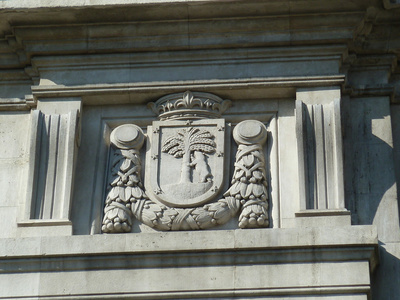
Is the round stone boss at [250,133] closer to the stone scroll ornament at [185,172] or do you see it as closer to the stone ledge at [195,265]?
the stone scroll ornament at [185,172]

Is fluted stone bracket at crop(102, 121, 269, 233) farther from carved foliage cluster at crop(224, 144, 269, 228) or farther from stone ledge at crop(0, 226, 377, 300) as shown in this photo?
Result: stone ledge at crop(0, 226, 377, 300)

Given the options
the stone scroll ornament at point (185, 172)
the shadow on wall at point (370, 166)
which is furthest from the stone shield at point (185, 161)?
the shadow on wall at point (370, 166)

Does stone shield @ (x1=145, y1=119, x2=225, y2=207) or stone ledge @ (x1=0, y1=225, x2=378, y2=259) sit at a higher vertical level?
stone shield @ (x1=145, y1=119, x2=225, y2=207)

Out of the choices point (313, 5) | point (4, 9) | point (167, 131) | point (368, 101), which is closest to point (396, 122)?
point (368, 101)

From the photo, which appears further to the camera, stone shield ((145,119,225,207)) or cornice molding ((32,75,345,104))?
cornice molding ((32,75,345,104))

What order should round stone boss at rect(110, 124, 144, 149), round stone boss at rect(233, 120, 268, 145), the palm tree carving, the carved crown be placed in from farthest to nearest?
the carved crown
round stone boss at rect(110, 124, 144, 149)
round stone boss at rect(233, 120, 268, 145)
the palm tree carving

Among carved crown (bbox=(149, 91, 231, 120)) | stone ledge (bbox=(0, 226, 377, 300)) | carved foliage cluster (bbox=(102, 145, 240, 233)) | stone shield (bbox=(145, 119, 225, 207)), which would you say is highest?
carved crown (bbox=(149, 91, 231, 120))

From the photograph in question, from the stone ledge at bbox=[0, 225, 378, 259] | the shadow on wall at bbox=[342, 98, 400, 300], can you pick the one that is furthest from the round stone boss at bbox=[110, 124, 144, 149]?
the shadow on wall at bbox=[342, 98, 400, 300]

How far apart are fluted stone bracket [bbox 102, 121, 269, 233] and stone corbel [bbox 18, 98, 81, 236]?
0.49 metres

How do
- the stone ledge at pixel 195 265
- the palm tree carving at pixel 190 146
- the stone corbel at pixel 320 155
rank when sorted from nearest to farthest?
the stone ledge at pixel 195 265
the stone corbel at pixel 320 155
the palm tree carving at pixel 190 146

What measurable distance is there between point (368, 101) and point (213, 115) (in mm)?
1855

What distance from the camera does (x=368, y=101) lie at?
1606 cm

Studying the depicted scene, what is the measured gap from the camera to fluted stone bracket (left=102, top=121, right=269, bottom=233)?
596 inches

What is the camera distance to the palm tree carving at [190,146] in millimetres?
15539
